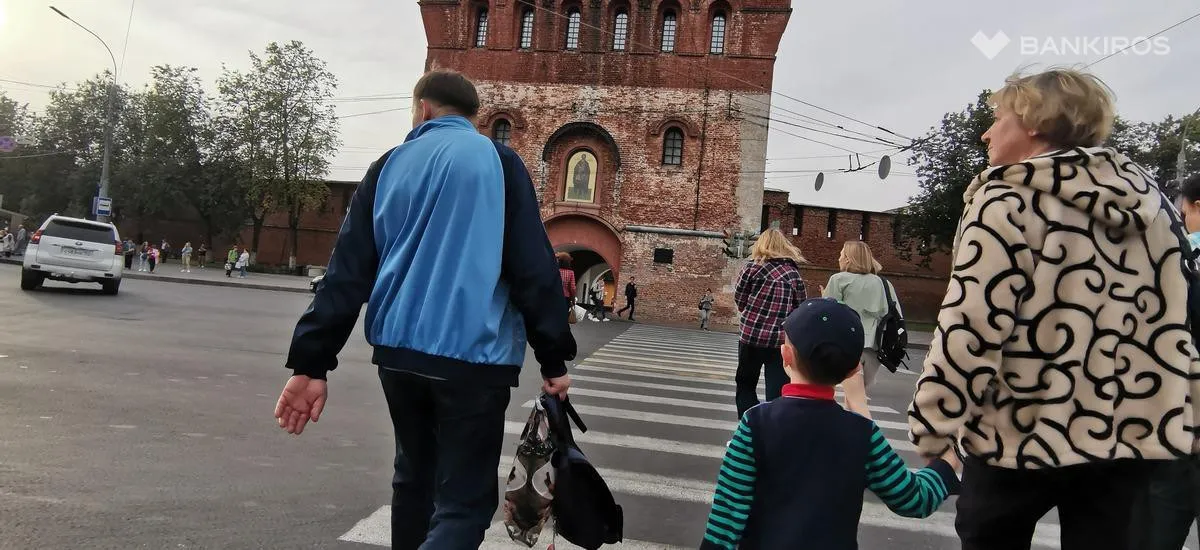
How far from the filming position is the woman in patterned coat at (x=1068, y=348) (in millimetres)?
1920

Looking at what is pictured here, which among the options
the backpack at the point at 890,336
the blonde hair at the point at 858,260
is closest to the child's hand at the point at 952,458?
the backpack at the point at 890,336

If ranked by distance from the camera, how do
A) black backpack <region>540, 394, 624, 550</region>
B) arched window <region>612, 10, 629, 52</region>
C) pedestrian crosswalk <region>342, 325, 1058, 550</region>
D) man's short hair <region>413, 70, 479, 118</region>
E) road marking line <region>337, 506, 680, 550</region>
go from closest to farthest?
black backpack <region>540, 394, 624, 550</region>
man's short hair <region>413, 70, 479, 118</region>
road marking line <region>337, 506, 680, 550</region>
pedestrian crosswalk <region>342, 325, 1058, 550</region>
arched window <region>612, 10, 629, 52</region>

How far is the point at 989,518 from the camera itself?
2.04 m

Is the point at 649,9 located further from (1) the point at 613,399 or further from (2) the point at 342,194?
(1) the point at 613,399

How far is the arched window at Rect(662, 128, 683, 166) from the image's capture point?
1198 inches

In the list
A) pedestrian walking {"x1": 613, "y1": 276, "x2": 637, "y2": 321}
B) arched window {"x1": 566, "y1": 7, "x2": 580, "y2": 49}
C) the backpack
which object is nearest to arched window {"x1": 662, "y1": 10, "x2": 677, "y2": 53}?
arched window {"x1": 566, "y1": 7, "x2": 580, "y2": 49}

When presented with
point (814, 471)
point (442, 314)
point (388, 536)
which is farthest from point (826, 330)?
point (388, 536)

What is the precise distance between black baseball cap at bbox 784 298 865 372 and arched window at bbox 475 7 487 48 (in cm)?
3154

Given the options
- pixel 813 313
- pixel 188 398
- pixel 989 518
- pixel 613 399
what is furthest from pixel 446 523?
pixel 613 399

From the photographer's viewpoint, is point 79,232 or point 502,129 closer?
point 79,232

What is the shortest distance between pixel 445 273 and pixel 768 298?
13.6 ft

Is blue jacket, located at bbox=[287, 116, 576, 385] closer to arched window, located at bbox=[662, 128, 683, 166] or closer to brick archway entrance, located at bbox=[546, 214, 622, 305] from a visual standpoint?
brick archway entrance, located at bbox=[546, 214, 622, 305]

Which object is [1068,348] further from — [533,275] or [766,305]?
[766,305]

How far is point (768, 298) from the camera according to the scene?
614 cm
